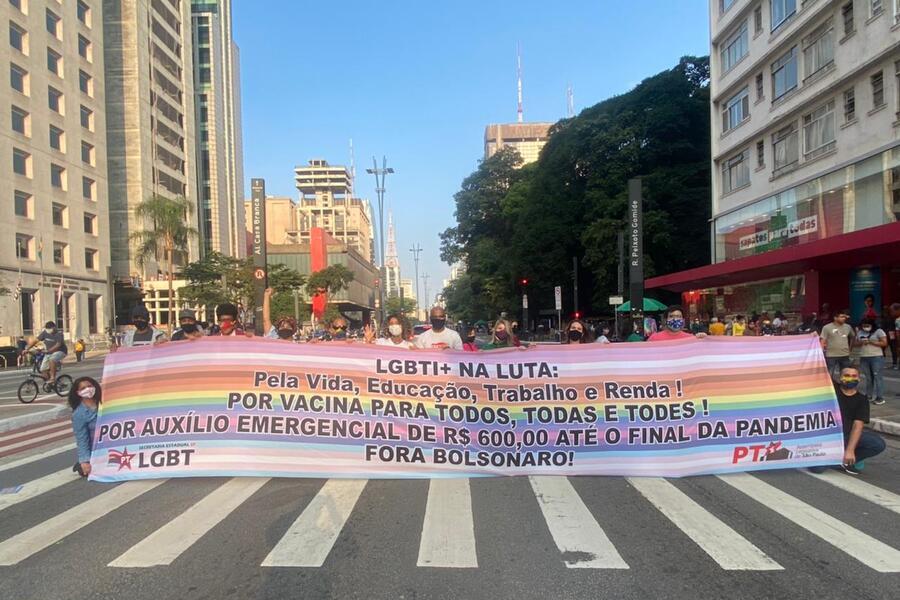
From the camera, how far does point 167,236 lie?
5331 cm

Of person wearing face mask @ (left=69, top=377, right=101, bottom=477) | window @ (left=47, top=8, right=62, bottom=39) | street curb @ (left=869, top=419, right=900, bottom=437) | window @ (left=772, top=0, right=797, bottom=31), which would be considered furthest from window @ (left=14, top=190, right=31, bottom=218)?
street curb @ (left=869, top=419, right=900, bottom=437)

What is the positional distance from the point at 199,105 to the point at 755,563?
97.8 meters

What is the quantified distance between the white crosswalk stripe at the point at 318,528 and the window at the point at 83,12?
60.4 metres

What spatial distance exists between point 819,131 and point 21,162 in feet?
162

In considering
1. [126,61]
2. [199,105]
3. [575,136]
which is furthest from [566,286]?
[199,105]

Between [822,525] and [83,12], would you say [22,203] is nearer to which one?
[83,12]

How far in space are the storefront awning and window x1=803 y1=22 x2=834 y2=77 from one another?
312 inches

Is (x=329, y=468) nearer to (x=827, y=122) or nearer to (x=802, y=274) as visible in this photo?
(x=802, y=274)

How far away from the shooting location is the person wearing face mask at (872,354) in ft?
35.2

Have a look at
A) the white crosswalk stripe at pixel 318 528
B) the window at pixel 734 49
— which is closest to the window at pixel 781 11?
the window at pixel 734 49

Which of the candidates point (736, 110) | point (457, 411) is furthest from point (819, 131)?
point (457, 411)

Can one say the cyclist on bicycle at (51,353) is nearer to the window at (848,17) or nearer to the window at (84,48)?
the window at (848,17)

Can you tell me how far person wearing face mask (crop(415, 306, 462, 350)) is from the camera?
8398mm

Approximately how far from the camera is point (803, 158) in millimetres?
25688
